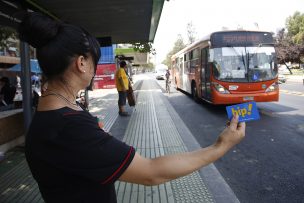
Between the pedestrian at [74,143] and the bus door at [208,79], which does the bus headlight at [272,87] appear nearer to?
the bus door at [208,79]

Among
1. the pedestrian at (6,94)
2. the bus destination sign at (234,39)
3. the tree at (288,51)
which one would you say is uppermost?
the tree at (288,51)

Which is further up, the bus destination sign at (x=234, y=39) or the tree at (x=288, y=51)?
the tree at (x=288, y=51)

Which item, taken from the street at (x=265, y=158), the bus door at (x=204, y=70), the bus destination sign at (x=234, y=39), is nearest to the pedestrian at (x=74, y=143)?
the street at (x=265, y=158)

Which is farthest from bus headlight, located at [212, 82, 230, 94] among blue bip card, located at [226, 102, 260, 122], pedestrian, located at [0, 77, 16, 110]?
blue bip card, located at [226, 102, 260, 122]

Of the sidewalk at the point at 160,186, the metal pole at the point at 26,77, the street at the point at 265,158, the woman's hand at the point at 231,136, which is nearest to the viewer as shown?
the woman's hand at the point at 231,136

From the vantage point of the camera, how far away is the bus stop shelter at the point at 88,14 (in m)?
6.15

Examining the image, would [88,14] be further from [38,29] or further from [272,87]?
[272,87]

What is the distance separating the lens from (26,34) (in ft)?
4.57

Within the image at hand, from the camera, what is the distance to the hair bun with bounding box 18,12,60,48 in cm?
132

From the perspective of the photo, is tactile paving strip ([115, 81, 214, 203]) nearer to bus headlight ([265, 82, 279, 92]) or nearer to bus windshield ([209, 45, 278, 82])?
bus windshield ([209, 45, 278, 82])

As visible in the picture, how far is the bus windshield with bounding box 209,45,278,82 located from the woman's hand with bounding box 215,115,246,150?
10086 millimetres

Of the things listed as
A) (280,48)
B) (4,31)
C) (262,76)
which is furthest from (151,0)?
(280,48)

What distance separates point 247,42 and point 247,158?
21.3ft

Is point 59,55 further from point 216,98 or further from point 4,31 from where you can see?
point 216,98
